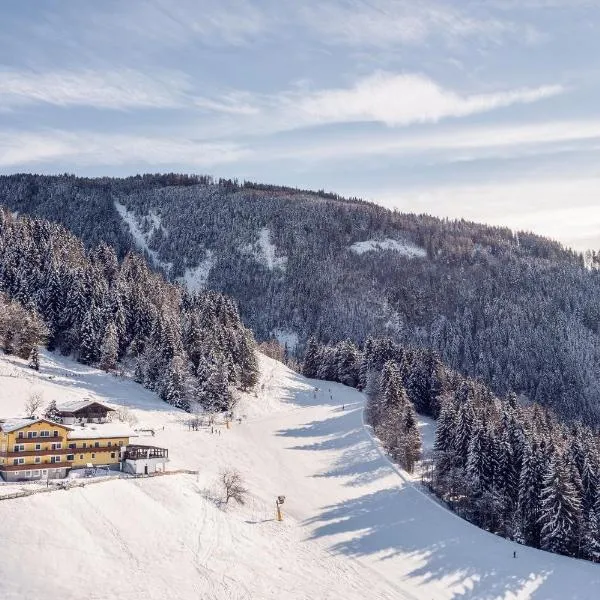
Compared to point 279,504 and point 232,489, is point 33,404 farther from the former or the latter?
point 279,504

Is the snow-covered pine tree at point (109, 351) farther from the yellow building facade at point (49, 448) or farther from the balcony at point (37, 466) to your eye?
the balcony at point (37, 466)

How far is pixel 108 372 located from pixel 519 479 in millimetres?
59222

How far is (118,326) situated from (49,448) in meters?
44.3

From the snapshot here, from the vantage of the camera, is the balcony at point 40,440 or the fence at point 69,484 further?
the balcony at point 40,440

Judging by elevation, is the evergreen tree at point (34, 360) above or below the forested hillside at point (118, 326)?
below

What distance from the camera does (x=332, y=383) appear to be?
4916 inches

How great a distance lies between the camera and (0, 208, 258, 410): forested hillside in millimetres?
88625

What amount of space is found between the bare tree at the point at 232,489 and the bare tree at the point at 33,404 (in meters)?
22.5

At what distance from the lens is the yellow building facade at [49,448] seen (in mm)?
51875

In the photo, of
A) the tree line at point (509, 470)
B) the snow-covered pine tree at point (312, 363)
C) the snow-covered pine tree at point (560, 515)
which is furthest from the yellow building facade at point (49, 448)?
the snow-covered pine tree at point (312, 363)

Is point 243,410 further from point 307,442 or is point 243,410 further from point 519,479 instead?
point 519,479

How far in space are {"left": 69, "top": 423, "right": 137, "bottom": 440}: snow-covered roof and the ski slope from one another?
663 centimetres

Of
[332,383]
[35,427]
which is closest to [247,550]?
[35,427]

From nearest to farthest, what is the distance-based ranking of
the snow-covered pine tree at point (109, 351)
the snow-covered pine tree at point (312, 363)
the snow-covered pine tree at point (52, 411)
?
the snow-covered pine tree at point (52, 411) → the snow-covered pine tree at point (109, 351) → the snow-covered pine tree at point (312, 363)
